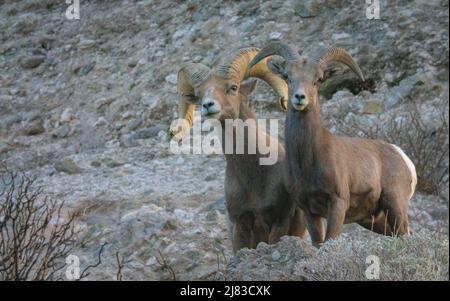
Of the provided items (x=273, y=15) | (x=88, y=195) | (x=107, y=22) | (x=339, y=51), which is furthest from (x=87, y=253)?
(x=107, y=22)

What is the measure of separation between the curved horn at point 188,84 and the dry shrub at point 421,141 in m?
3.35

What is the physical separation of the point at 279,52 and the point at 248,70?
54 cm

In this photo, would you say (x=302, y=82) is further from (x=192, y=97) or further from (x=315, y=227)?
(x=192, y=97)

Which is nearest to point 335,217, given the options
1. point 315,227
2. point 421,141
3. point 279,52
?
point 315,227

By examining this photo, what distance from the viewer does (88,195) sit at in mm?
12094

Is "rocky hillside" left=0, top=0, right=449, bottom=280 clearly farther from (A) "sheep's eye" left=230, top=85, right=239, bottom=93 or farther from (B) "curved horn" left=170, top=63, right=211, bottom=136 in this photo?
(A) "sheep's eye" left=230, top=85, right=239, bottom=93

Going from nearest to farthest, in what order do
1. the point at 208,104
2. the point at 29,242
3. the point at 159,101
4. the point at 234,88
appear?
the point at 29,242 < the point at 208,104 < the point at 234,88 < the point at 159,101

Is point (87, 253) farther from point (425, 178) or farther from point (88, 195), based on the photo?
point (425, 178)

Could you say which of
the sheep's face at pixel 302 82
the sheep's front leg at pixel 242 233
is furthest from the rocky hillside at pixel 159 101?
the sheep's face at pixel 302 82

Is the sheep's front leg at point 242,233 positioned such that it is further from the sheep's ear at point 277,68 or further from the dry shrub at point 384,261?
the sheep's ear at point 277,68

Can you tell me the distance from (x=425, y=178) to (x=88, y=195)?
380 cm

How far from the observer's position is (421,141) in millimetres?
11625

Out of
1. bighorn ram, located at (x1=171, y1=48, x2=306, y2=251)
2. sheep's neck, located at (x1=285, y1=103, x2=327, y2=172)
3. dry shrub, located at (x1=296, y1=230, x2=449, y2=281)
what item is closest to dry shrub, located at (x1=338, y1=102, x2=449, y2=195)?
bighorn ram, located at (x1=171, y1=48, x2=306, y2=251)

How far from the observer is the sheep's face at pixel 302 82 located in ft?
25.7
